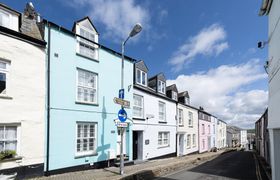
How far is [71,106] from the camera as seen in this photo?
10.8 metres

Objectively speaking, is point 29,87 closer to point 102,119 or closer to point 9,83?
point 9,83

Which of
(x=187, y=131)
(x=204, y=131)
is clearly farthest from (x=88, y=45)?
(x=204, y=131)

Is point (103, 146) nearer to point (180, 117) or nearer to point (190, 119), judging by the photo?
point (180, 117)

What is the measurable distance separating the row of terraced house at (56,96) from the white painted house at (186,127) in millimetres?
9368

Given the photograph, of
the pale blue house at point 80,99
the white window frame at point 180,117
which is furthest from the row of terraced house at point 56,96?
the white window frame at point 180,117

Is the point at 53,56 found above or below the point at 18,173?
above

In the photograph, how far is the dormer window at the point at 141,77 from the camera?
17.5m

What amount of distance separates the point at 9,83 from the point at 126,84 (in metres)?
7.70

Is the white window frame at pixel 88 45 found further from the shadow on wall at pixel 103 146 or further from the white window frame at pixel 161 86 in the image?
the white window frame at pixel 161 86

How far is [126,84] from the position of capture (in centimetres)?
1469

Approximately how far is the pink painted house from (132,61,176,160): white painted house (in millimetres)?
11640

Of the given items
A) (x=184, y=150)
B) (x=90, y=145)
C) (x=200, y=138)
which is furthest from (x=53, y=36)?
(x=200, y=138)

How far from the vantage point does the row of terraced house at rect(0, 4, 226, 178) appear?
854 centimetres

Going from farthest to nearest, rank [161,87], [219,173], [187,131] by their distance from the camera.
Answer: [187,131] → [161,87] → [219,173]
